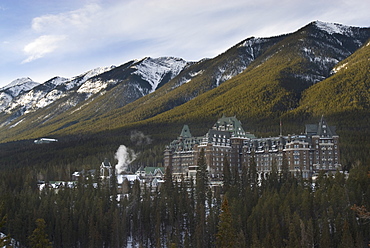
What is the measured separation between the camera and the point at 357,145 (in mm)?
190750

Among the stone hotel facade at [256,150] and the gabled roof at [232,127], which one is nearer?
the stone hotel facade at [256,150]

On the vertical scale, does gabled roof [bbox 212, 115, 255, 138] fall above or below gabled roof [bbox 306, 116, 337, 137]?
above

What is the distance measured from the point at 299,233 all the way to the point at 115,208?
5007 centimetres

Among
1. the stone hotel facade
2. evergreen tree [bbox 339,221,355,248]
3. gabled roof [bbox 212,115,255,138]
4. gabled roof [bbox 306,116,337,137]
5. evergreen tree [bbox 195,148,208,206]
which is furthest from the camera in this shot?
gabled roof [bbox 212,115,255,138]

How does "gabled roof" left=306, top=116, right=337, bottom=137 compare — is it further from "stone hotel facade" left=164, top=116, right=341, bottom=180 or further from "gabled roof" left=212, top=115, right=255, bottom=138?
"gabled roof" left=212, top=115, right=255, bottom=138

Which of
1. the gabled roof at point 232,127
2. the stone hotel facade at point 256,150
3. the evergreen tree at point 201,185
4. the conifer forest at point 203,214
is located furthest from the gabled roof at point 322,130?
the evergreen tree at point 201,185

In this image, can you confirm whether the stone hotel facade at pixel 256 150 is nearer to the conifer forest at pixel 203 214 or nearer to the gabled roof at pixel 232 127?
the gabled roof at pixel 232 127

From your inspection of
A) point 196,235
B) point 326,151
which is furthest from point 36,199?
point 326,151

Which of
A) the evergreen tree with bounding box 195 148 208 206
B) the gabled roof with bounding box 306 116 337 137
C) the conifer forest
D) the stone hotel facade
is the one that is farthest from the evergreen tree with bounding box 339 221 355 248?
the gabled roof with bounding box 306 116 337 137

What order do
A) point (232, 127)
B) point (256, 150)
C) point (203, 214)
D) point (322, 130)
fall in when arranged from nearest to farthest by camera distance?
point (203, 214) < point (322, 130) < point (256, 150) < point (232, 127)

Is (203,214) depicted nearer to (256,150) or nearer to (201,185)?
(201,185)

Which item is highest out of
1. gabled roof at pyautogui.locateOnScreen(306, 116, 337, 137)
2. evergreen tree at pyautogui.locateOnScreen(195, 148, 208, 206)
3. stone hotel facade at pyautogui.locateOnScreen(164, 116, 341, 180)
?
gabled roof at pyautogui.locateOnScreen(306, 116, 337, 137)

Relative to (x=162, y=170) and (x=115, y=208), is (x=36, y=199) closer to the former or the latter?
(x=115, y=208)

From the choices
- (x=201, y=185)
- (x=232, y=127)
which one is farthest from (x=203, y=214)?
(x=232, y=127)
